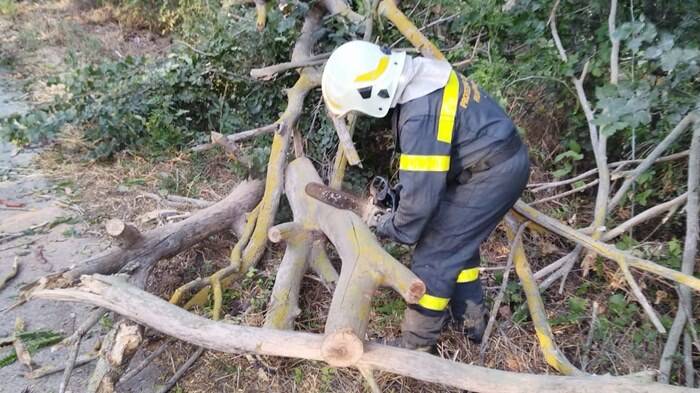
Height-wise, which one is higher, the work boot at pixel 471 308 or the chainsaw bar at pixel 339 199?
the chainsaw bar at pixel 339 199

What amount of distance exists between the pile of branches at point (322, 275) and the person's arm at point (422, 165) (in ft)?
0.96

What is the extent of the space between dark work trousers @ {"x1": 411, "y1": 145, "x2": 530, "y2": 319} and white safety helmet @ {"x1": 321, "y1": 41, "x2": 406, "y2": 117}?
581 millimetres

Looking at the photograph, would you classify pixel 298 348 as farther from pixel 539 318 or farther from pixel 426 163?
pixel 539 318

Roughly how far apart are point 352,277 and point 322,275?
2.25 feet

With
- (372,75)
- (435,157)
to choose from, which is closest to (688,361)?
(435,157)

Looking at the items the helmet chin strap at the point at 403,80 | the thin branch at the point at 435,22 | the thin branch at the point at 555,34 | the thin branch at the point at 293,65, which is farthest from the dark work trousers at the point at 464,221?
the thin branch at the point at 435,22

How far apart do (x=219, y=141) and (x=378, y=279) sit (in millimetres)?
1453

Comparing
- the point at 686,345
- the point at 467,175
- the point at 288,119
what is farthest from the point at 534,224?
the point at 288,119

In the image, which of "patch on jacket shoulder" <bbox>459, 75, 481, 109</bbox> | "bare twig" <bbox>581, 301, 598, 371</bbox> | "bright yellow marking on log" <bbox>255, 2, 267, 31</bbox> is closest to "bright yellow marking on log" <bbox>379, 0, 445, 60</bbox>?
"patch on jacket shoulder" <bbox>459, 75, 481, 109</bbox>

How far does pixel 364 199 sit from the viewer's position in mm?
2887

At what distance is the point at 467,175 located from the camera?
253 cm

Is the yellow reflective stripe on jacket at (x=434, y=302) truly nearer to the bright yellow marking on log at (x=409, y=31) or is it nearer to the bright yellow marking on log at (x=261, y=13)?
the bright yellow marking on log at (x=409, y=31)

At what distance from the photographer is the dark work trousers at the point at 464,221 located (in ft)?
8.10

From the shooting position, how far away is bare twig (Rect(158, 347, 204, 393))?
2662mm
